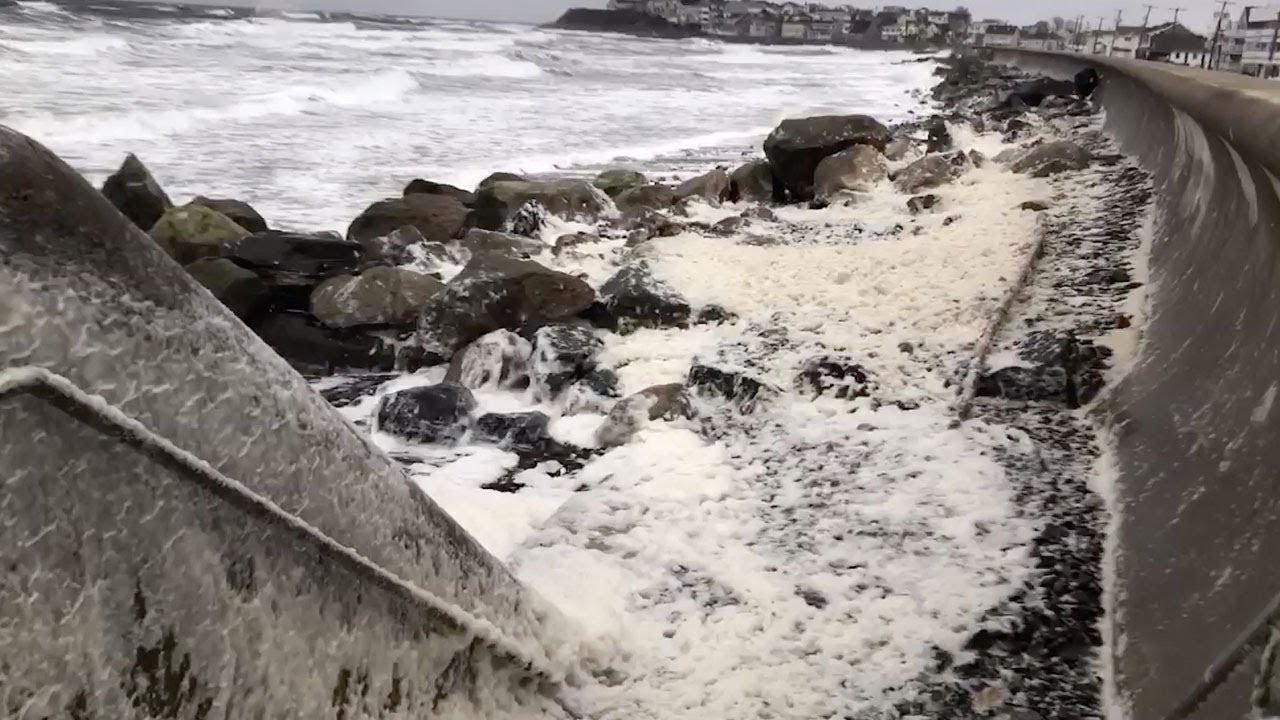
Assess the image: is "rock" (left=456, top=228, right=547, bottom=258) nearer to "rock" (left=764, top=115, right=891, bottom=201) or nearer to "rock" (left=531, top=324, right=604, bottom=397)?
"rock" (left=531, top=324, right=604, bottom=397)

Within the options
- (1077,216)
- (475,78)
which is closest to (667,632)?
(1077,216)

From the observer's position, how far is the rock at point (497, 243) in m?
7.60

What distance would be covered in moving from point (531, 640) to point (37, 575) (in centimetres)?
115

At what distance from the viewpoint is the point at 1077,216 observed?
6.32 m

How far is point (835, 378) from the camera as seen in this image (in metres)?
4.31

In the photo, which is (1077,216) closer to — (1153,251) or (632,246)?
(1153,251)

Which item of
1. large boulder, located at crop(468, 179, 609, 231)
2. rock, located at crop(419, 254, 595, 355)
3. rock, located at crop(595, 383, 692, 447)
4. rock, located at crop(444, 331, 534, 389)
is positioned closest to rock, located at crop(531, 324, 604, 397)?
rock, located at crop(444, 331, 534, 389)

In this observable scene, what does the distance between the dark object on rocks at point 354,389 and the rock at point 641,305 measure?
1.30 metres

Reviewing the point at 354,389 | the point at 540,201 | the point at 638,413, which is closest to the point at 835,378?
the point at 638,413

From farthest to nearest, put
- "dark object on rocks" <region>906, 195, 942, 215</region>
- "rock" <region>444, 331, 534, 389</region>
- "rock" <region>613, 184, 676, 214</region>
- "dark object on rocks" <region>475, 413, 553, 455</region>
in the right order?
"rock" <region>613, 184, 676, 214</region> < "dark object on rocks" <region>906, 195, 942, 215</region> < "rock" <region>444, 331, 534, 389</region> < "dark object on rocks" <region>475, 413, 553, 455</region>

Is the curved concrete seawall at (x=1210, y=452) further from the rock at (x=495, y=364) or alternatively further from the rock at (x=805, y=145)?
the rock at (x=805, y=145)

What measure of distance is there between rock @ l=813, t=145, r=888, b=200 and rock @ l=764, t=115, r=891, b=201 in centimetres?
63

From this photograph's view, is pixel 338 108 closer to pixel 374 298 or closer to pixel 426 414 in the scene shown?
pixel 374 298

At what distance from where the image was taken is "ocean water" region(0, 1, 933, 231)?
13805 mm
